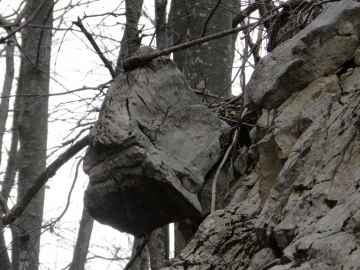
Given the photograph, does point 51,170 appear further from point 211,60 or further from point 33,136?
point 211,60

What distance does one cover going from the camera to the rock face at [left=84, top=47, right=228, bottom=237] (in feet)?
11.9

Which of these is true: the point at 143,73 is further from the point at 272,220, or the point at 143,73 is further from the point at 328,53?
the point at 272,220

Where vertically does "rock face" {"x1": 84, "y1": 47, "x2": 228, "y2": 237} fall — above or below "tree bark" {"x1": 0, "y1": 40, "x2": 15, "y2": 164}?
below

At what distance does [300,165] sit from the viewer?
2879mm

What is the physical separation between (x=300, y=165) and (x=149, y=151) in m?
1.08

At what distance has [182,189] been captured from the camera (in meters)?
3.64

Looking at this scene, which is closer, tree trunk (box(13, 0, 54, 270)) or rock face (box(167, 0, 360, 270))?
rock face (box(167, 0, 360, 270))

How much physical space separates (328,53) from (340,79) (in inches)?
6.6

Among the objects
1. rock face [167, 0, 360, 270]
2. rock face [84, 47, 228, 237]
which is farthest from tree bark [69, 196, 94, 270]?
rock face [167, 0, 360, 270]

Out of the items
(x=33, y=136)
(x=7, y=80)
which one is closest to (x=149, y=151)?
(x=33, y=136)

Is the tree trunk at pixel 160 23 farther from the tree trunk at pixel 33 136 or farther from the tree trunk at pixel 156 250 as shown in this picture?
the tree trunk at pixel 33 136

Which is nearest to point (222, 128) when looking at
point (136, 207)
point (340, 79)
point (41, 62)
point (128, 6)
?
point (136, 207)

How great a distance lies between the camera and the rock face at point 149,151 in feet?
11.9

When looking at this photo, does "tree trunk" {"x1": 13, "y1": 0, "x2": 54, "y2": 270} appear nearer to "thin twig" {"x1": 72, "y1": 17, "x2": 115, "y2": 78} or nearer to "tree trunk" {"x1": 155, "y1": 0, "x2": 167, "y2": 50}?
"tree trunk" {"x1": 155, "y1": 0, "x2": 167, "y2": 50}
